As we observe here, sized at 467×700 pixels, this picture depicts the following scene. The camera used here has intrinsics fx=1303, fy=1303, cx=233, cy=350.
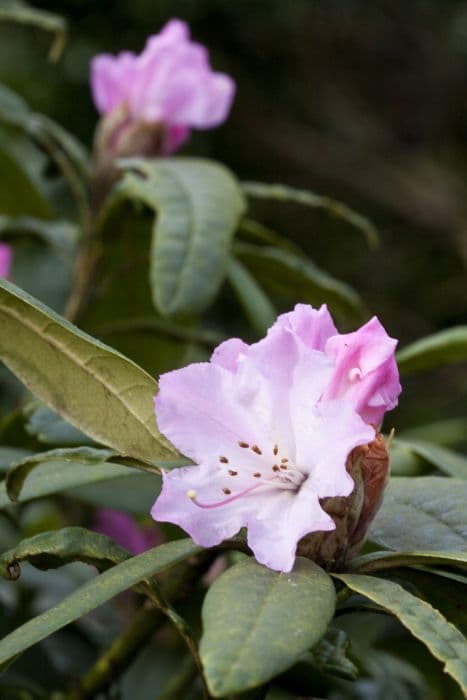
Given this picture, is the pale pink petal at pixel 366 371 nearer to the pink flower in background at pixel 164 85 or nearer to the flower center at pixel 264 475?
the flower center at pixel 264 475

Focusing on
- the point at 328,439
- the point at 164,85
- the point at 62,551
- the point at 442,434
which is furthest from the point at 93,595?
the point at 442,434

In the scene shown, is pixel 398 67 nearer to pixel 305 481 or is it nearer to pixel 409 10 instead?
pixel 409 10

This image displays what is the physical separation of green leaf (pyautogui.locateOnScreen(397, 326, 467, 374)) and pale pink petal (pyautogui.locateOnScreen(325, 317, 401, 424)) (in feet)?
1.20

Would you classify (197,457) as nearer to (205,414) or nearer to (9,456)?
(205,414)

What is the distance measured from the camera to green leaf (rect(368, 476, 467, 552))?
0.78 metres

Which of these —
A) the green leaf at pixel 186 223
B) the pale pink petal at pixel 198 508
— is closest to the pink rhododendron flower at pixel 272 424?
the pale pink petal at pixel 198 508

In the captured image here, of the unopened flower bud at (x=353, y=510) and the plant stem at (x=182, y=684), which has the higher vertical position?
the unopened flower bud at (x=353, y=510)

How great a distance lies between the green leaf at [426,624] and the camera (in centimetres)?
64

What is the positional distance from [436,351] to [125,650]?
382 mm

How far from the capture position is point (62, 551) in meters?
0.75

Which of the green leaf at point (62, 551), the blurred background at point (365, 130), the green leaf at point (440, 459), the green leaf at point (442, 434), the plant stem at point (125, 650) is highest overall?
the green leaf at point (62, 551)

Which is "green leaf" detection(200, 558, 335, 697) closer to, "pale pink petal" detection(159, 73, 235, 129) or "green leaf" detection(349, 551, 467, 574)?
"green leaf" detection(349, 551, 467, 574)

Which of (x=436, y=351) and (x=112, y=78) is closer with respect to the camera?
(x=436, y=351)

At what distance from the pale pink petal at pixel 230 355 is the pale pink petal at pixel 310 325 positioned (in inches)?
1.1
